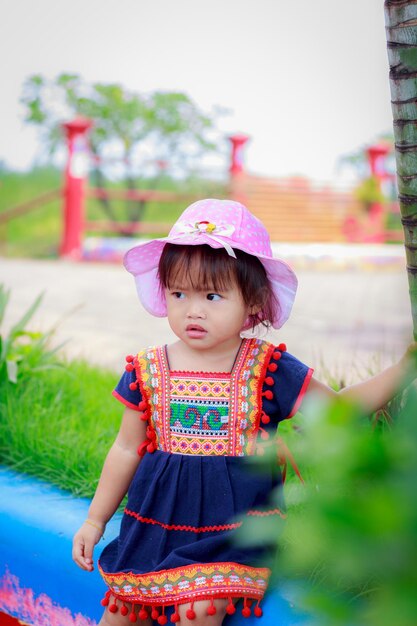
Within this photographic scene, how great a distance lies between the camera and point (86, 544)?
187cm

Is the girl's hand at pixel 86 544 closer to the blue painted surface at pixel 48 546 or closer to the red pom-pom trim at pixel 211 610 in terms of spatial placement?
the blue painted surface at pixel 48 546

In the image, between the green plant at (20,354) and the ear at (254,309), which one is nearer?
the ear at (254,309)

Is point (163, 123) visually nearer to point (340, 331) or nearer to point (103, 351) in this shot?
point (340, 331)

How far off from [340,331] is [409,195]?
19.3 feet

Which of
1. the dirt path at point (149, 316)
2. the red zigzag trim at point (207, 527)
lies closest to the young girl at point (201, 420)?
the red zigzag trim at point (207, 527)

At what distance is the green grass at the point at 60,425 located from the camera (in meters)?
2.42

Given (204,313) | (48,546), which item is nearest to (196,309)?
(204,313)

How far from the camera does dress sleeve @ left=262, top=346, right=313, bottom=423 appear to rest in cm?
177

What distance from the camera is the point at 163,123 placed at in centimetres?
1847

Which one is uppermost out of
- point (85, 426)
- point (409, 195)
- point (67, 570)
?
point (409, 195)

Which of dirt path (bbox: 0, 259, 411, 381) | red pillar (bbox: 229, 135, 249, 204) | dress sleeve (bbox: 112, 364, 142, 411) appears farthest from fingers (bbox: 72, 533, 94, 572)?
red pillar (bbox: 229, 135, 249, 204)

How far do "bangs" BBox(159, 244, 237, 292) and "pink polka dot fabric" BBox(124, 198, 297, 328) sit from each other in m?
0.03

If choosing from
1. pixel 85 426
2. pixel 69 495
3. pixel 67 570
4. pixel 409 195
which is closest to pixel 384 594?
pixel 409 195

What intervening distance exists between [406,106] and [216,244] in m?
0.45
